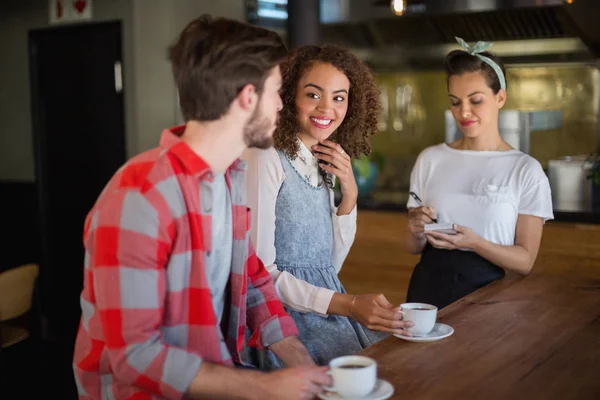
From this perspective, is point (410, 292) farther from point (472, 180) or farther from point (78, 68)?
point (78, 68)

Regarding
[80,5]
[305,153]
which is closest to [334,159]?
[305,153]

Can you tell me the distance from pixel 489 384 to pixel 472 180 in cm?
128

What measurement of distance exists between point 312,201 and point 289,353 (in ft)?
1.85

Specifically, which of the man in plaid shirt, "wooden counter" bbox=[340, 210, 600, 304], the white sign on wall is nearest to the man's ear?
the man in plaid shirt

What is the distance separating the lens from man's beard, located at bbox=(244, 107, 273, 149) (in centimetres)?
165

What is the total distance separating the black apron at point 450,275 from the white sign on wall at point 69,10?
3473mm

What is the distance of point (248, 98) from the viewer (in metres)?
1.61

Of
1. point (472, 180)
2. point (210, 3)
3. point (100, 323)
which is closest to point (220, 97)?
point (100, 323)

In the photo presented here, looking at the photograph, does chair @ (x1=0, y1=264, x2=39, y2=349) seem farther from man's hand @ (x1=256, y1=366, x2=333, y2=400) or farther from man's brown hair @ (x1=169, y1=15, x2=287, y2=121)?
man's hand @ (x1=256, y1=366, x2=333, y2=400)

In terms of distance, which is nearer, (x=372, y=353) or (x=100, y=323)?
(x=100, y=323)

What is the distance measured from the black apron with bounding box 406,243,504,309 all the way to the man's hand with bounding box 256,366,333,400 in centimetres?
131

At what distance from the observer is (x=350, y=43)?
18.7 ft

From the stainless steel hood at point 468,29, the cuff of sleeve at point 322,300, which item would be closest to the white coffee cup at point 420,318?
the cuff of sleeve at point 322,300

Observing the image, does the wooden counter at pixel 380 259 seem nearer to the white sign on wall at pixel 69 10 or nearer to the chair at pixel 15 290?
the chair at pixel 15 290
